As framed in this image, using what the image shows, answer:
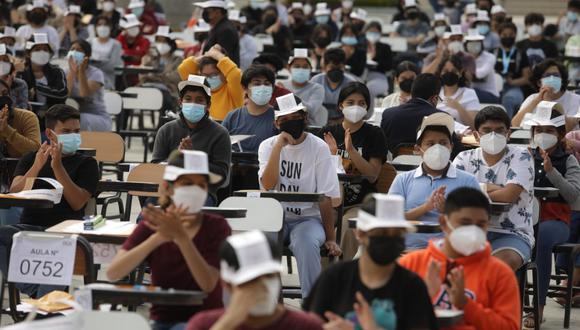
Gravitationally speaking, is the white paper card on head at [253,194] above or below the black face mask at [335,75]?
below

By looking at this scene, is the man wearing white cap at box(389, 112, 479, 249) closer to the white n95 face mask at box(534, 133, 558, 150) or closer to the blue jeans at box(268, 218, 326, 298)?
the blue jeans at box(268, 218, 326, 298)

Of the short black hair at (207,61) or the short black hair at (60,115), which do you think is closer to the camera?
the short black hair at (60,115)

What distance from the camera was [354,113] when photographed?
10422 millimetres

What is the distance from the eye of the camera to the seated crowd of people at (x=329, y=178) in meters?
5.87

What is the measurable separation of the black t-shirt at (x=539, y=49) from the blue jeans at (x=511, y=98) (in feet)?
2.95

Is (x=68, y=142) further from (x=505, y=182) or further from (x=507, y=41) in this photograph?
(x=507, y=41)

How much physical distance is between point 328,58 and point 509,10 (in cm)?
1670

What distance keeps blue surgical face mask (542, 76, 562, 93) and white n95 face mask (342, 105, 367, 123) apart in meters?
3.27

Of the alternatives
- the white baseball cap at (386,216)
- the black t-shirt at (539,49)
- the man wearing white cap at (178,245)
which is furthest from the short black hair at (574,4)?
the white baseball cap at (386,216)

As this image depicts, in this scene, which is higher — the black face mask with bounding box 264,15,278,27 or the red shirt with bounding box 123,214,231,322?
the black face mask with bounding box 264,15,278,27

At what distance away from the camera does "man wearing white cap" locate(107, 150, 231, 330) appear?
6457mm

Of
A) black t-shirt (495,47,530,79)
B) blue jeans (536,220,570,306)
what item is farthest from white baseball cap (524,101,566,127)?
black t-shirt (495,47,530,79)

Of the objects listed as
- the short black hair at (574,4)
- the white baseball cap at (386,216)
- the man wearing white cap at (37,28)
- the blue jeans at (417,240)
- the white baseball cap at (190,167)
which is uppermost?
the short black hair at (574,4)

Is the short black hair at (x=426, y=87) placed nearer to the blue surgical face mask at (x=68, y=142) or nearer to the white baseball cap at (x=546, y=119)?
the white baseball cap at (x=546, y=119)
